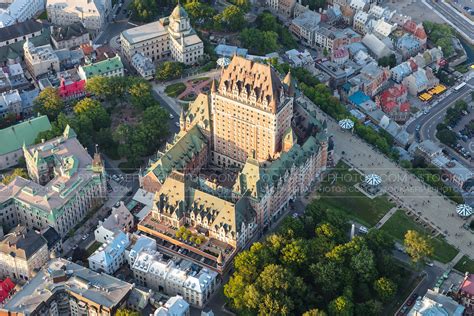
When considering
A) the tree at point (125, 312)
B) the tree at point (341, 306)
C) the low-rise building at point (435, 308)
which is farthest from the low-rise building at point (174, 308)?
the low-rise building at point (435, 308)

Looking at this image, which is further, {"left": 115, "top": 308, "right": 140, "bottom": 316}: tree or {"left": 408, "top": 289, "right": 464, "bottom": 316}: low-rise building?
{"left": 408, "top": 289, "right": 464, "bottom": 316}: low-rise building

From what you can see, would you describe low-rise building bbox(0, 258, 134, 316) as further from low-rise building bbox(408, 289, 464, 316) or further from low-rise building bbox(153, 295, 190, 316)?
low-rise building bbox(408, 289, 464, 316)

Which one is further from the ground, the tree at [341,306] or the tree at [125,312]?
the tree at [125,312]

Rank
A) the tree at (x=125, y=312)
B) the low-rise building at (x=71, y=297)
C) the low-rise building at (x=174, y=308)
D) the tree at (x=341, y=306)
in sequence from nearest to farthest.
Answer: the tree at (x=125, y=312) → the low-rise building at (x=174, y=308) → the low-rise building at (x=71, y=297) → the tree at (x=341, y=306)

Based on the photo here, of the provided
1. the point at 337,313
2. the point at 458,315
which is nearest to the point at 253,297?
the point at 337,313

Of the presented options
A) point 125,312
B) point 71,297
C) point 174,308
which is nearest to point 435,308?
point 174,308

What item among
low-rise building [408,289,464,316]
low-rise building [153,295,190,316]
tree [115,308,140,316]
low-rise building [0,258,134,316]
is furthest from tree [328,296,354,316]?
low-rise building [0,258,134,316]

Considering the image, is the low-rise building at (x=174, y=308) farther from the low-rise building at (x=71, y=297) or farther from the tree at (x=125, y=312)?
the low-rise building at (x=71, y=297)

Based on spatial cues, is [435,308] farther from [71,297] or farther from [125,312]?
[71,297]
